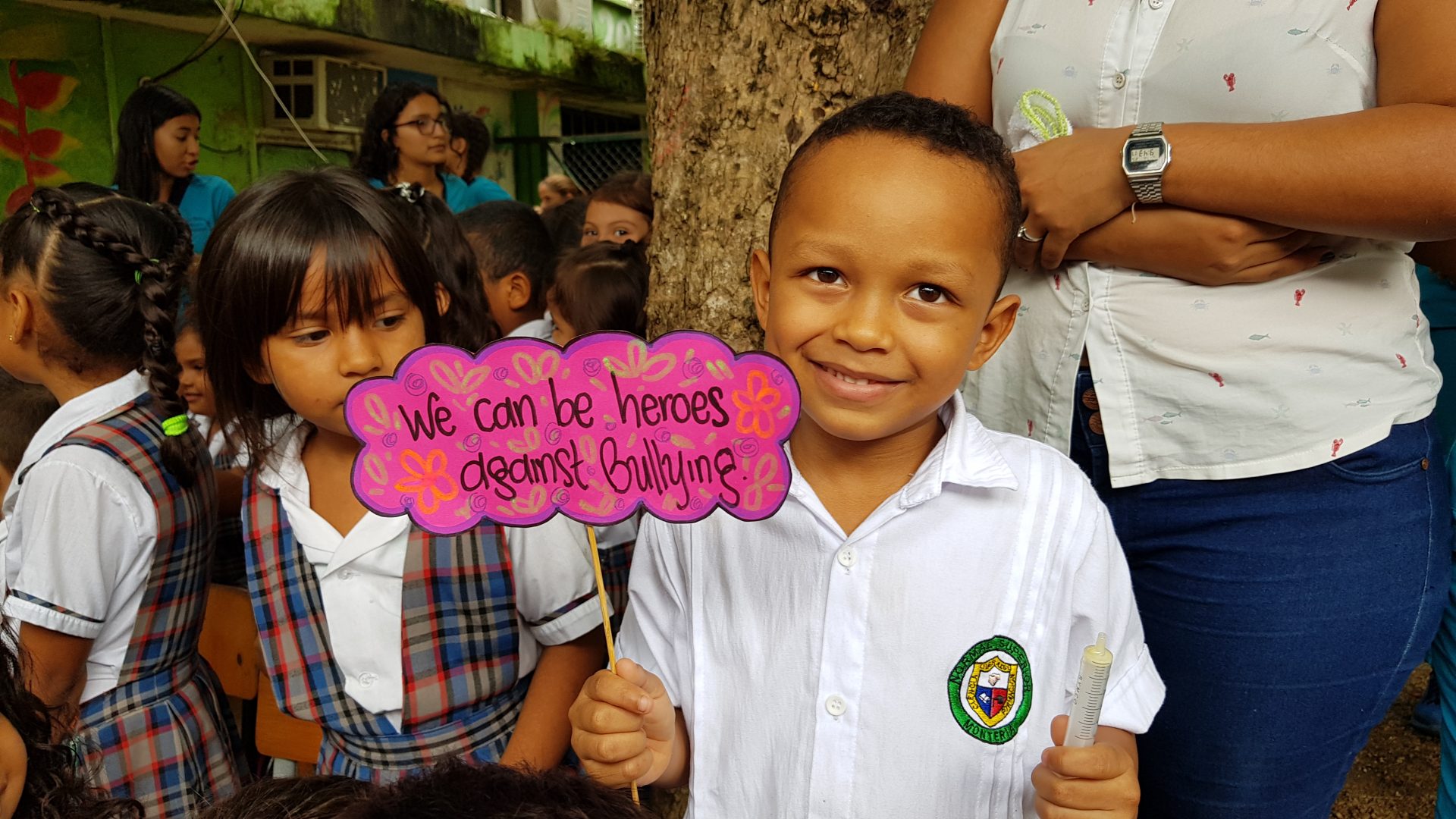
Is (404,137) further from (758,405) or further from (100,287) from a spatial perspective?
(758,405)

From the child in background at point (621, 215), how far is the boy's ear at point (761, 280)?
2.09 m

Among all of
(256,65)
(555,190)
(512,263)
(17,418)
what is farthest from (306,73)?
(17,418)

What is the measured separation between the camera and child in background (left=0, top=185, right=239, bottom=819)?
1563 mm

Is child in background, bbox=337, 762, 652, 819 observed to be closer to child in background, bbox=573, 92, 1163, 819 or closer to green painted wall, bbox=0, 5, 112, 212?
child in background, bbox=573, 92, 1163, 819

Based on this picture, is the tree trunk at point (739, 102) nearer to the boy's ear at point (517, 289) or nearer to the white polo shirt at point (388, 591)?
the white polo shirt at point (388, 591)

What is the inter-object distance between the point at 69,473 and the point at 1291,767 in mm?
1816

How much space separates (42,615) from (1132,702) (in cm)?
160

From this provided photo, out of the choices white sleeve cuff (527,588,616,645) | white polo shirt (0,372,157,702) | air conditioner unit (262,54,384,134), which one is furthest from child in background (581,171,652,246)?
air conditioner unit (262,54,384,134)

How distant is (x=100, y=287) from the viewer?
178cm

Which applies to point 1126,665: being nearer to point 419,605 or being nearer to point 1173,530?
Answer: point 1173,530

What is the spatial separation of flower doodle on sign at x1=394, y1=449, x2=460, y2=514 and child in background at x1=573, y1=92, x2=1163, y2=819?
0.26 meters

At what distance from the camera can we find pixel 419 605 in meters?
1.42

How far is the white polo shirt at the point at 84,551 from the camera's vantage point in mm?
1544

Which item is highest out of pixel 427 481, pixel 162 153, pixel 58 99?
pixel 58 99
